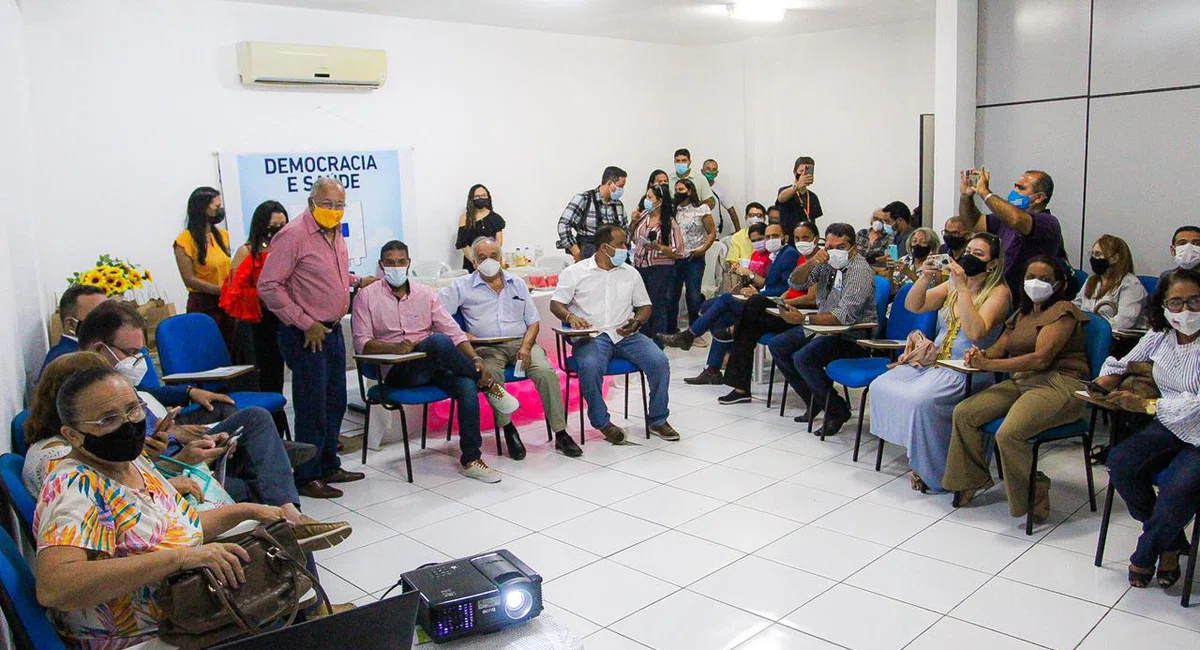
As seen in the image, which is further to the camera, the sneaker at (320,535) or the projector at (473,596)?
the sneaker at (320,535)

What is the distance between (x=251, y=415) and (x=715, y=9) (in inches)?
233

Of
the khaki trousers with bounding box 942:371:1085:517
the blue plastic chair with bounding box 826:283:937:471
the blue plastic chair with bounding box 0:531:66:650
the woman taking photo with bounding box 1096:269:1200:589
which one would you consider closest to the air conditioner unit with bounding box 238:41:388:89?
the blue plastic chair with bounding box 826:283:937:471

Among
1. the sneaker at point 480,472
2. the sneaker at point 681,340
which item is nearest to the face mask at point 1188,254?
the sneaker at point 681,340

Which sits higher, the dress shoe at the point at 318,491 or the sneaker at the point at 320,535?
the sneaker at the point at 320,535

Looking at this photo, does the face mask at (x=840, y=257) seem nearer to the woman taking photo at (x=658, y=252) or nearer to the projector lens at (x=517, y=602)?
the woman taking photo at (x=658, y=252)

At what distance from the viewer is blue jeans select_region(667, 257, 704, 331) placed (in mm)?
8281

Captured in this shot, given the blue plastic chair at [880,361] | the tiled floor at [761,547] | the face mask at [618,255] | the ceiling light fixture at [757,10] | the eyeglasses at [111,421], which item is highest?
the ceiling light fixture at [757,10]

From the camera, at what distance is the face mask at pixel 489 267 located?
17.6 feet

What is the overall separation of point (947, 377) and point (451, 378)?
2592 millimetres

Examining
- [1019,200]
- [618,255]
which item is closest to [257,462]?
[618,255]

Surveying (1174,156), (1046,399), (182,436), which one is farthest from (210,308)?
(1174,156)

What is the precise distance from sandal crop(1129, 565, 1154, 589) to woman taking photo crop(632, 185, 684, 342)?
15.9ft

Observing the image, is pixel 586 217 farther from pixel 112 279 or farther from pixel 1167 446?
pixel 1167 446

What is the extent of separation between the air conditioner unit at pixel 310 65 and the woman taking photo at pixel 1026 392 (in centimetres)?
539
